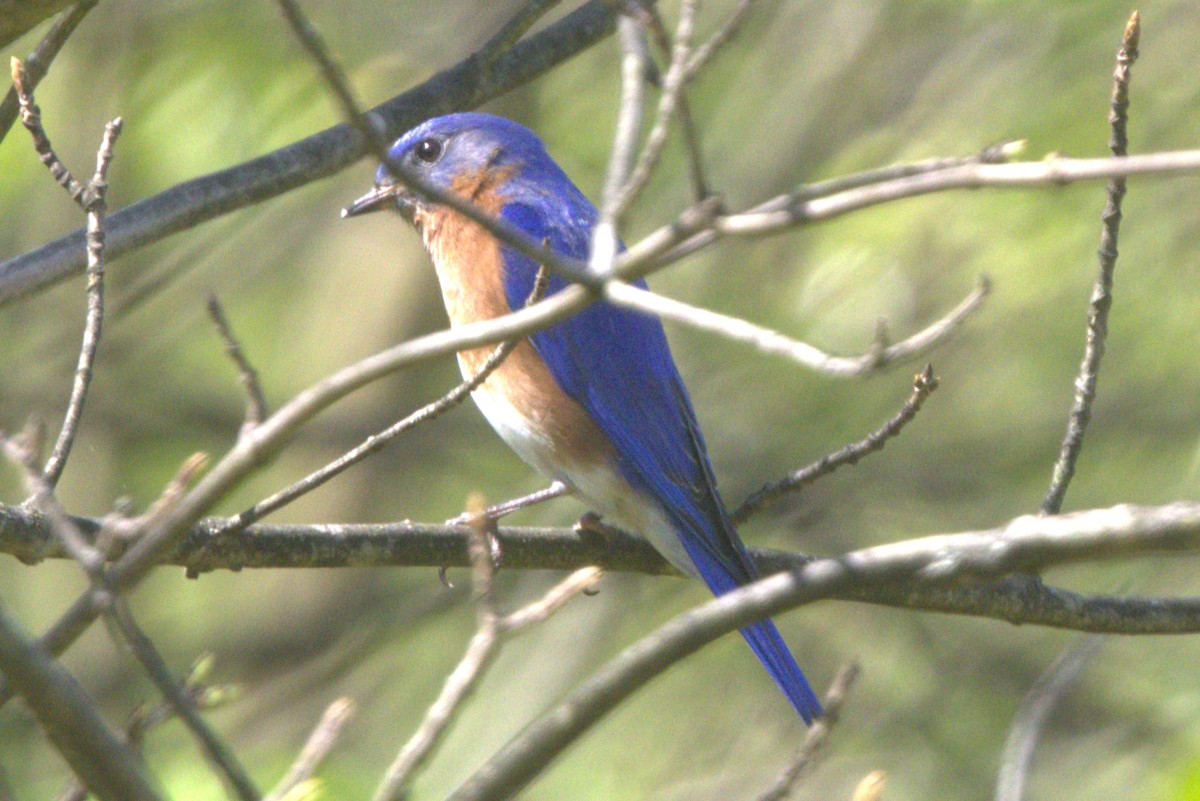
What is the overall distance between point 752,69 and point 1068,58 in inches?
51.8

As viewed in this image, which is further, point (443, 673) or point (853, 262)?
point (443, 673)

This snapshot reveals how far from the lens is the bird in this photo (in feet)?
12.8

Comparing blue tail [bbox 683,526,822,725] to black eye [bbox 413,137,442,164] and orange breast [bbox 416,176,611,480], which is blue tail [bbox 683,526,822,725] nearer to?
orange breast [bbox 416,176,611,480]

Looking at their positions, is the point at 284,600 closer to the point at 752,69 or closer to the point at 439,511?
the point at 439,511

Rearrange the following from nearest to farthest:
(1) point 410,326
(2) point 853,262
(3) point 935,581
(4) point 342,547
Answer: (3) point 935,581 → (4) point 342,547 → (2) point 853,262 → (1) point 410,326

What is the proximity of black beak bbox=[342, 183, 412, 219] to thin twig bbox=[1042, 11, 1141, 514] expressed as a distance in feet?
7.98

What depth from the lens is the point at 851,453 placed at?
3205mm

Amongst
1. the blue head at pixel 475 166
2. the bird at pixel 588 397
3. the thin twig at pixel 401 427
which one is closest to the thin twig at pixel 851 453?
the bird at pixel 588 397

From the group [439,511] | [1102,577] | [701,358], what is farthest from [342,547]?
[1102,577]

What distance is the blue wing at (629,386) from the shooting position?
13.2ft

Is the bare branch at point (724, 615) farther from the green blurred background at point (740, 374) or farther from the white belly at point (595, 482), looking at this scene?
the green blurred background at point (740, 374)

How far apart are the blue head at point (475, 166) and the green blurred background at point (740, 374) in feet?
3.40

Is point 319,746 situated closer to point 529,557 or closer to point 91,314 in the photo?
point 91,314

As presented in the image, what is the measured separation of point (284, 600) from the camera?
6.47m
